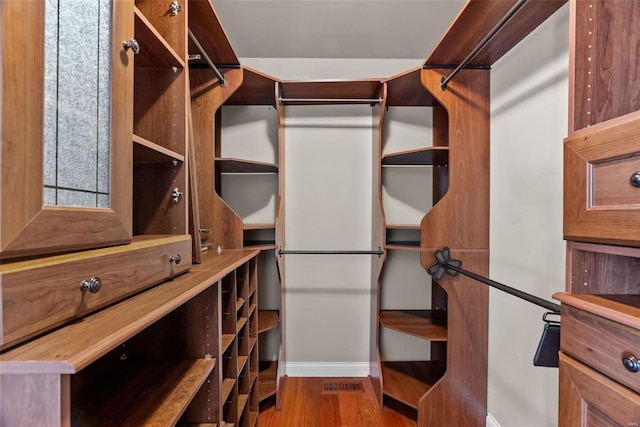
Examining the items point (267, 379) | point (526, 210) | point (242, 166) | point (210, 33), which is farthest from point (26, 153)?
point (267, 379)

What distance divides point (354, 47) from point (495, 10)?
1.08m

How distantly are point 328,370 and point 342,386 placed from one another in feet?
0.55

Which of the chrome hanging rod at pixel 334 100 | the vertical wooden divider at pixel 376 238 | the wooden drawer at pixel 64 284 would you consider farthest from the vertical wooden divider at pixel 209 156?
the wooden drawer at pixel 64 284

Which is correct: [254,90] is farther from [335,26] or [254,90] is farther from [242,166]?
[335,26]

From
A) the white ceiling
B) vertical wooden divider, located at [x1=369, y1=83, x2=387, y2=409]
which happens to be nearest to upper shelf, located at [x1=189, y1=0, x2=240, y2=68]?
the white ceiling

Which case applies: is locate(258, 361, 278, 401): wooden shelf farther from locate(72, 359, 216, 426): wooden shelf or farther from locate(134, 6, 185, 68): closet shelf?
locate(134, 6, 185, 68): closet shelf

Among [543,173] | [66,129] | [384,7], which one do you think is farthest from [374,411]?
[384,7]

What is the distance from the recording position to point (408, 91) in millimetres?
2145

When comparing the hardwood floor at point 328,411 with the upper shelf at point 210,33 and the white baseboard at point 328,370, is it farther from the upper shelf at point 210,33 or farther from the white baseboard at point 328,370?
the upper shelf at point 210,33

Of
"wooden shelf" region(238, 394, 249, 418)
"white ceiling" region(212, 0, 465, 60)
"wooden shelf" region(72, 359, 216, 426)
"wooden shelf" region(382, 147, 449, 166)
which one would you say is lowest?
"wooden shelf" region(238, 394, 249, 418)

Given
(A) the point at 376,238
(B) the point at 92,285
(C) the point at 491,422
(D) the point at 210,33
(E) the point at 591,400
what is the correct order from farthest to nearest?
(A) the point at 376,238 < (C) the point at 491,422 < (D) the point at 210,33 < (E) the point at 591,400 < (B) the point at 92,285

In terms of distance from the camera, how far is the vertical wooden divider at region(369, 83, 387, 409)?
2.07 meters

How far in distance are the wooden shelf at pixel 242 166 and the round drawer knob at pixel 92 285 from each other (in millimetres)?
1330

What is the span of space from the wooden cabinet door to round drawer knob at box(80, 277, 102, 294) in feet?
3.67
